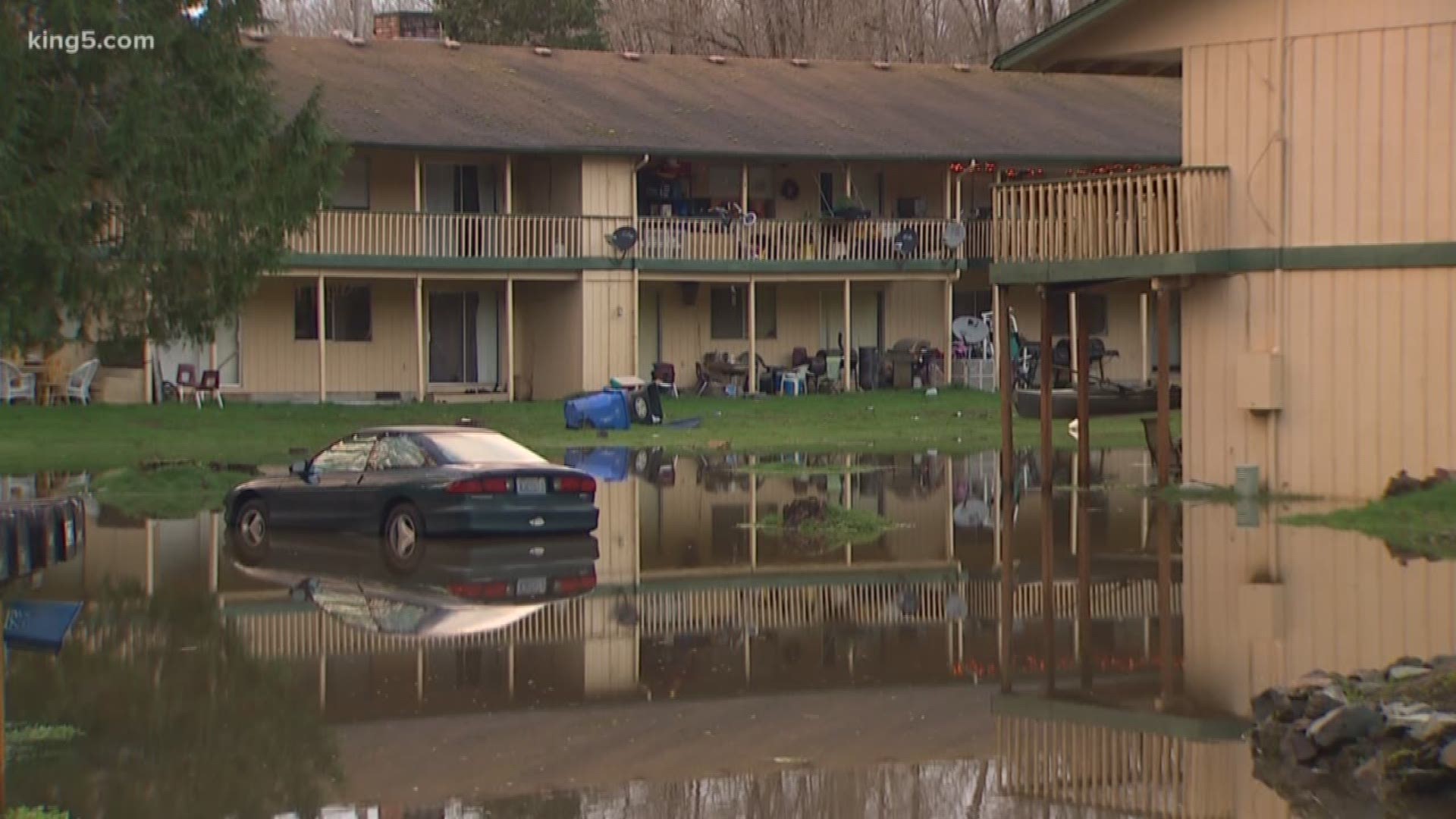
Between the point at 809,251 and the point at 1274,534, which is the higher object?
the point at 809,251

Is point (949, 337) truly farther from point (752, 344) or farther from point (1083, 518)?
point (1083, 518)

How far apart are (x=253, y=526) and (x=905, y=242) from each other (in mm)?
25277

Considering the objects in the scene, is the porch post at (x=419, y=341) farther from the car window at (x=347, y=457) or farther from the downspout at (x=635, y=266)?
the car window at (x=347, y=457)

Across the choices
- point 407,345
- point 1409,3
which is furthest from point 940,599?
point 407,345

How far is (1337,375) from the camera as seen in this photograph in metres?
23.5

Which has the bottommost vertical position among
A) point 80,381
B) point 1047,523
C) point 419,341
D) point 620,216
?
point 1047,523

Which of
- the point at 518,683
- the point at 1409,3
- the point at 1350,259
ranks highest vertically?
the point at 1409,3

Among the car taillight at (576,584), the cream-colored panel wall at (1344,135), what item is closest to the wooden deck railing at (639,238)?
the cream-colored panel wall at (1344,135)

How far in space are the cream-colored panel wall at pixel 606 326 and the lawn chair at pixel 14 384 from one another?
1053 centimetres

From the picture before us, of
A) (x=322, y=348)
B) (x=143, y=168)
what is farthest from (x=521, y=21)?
(x=143, y=168)

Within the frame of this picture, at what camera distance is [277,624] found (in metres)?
16.5

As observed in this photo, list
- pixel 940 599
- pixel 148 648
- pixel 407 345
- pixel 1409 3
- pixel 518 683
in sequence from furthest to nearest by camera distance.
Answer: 1. pixel 407 345
2. pixel 1409 3
3. pixel 940 599
4. pixel 148 648
5. pixel 518 683

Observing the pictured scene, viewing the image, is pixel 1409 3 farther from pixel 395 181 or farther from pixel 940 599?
pixel 395 181

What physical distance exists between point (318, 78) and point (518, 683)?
106 feet
